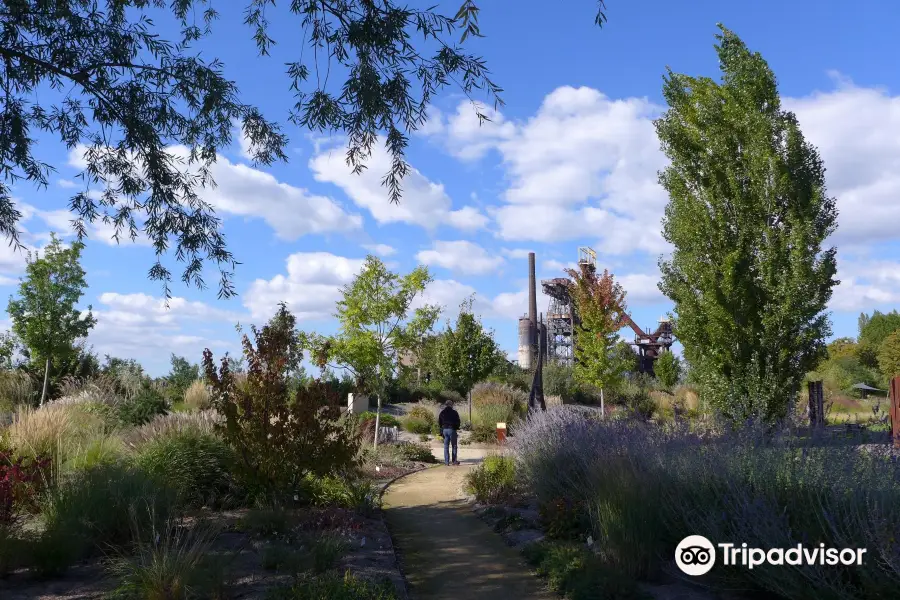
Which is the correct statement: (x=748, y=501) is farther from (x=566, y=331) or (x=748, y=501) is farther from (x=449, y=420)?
(x=566, y=331)

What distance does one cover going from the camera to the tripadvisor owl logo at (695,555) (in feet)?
19.0

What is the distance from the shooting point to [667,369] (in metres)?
41.1

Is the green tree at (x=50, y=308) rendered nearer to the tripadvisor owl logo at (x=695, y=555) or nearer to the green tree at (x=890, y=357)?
the tripadvisor owl logo at (x=695, y=555)

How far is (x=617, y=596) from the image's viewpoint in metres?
5.59

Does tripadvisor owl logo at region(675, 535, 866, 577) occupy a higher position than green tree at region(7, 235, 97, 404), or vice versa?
green tree at region(7, 235, 97, 404)

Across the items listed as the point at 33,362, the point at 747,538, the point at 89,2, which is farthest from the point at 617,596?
the point at 33,362

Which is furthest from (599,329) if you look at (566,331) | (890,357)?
(890,357)

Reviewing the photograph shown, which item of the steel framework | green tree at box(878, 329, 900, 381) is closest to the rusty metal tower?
the steel framework

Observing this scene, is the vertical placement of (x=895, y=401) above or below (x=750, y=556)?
above

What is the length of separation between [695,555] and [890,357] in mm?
57404

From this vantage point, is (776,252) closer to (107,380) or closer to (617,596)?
(617,596)

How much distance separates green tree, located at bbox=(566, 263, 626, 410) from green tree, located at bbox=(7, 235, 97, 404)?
16.5m

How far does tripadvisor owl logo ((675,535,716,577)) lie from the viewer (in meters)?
5.80

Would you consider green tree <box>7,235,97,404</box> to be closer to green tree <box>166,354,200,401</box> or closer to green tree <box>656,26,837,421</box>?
green tree <box>166,354,200,401</box>
